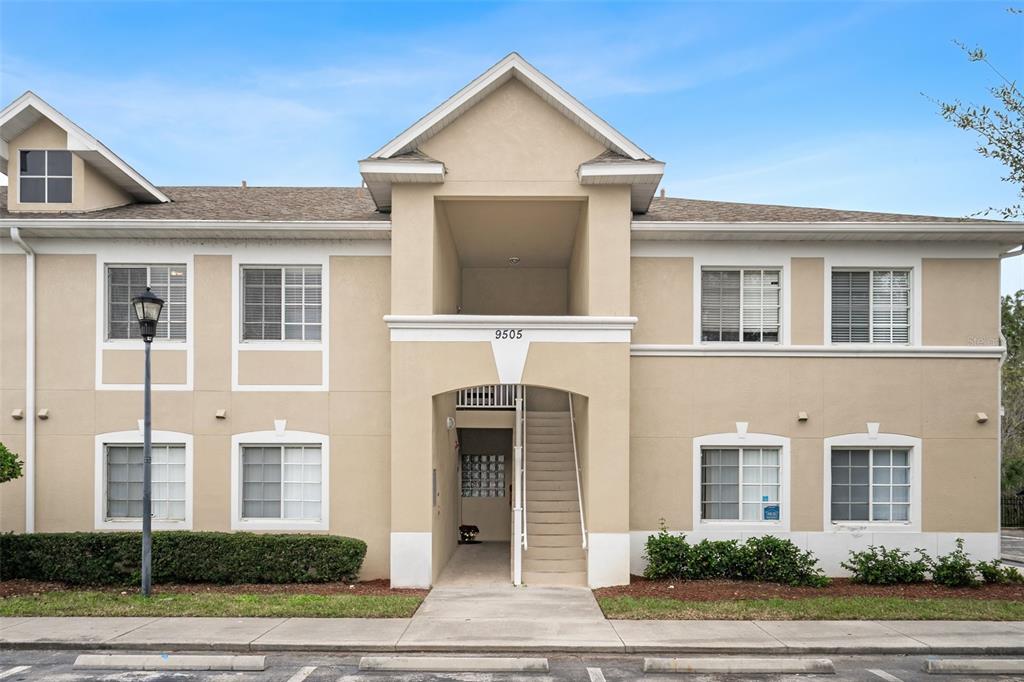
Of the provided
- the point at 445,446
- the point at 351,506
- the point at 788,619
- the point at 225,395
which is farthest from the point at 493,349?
the point at 788,619

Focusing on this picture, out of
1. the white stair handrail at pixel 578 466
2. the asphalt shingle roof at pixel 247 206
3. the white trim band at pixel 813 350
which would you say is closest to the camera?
the white stair handrail at pixel 578 466

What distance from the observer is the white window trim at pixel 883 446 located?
14.4 metres

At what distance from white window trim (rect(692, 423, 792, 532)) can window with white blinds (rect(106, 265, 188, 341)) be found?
10059 millimetres

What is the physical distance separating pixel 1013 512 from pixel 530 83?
75.6 ft

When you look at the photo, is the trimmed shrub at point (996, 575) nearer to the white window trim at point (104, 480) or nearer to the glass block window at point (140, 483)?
the white window trim at point (104, 480)

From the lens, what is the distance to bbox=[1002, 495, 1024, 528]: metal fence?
2592 centimetres

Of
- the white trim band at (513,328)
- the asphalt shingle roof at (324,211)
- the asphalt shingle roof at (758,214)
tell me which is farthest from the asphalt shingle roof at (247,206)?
the asphalt shingle roof at (758,214)

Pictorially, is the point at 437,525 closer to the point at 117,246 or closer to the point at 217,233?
the point at 217,233

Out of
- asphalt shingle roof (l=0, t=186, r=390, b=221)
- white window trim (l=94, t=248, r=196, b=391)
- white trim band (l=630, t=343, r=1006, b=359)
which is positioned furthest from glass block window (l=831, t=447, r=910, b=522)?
white window trim (l=94, t=248, r=196, b=391)

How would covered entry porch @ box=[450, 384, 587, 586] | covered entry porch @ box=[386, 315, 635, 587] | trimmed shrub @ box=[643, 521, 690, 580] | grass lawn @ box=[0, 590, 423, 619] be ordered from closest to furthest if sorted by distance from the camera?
1. grass lawn @ box=[0, 590, 423, 619]
2. covered entry porch @ box=[386, 315, 635, 587]
3. trimmed shrub @ box=[643, 521, 690, 580]
4. covered entry porch @ box=[450, 384, 587, 586]

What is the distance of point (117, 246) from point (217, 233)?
2.02 meters

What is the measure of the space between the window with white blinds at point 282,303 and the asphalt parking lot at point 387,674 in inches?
262

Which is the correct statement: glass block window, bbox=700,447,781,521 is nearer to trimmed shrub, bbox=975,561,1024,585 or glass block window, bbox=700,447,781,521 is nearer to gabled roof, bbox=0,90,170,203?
trimmed shrub, bbox=975,561,1024,585

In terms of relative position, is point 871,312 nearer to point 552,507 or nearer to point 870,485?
point 870,485
